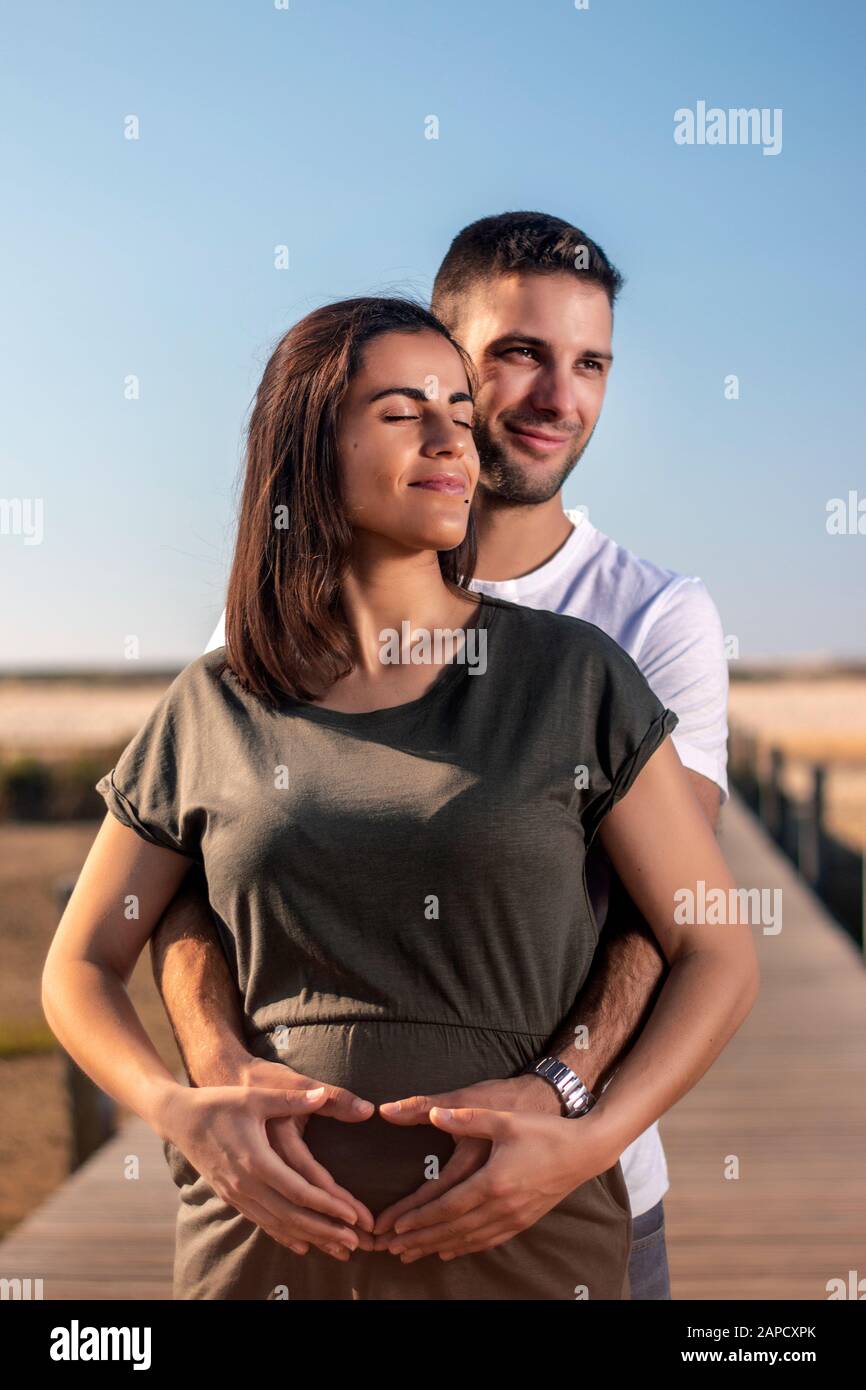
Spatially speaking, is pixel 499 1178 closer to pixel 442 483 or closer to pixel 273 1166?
pixel 273 1166

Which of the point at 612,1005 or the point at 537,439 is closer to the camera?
the point at 612,1005

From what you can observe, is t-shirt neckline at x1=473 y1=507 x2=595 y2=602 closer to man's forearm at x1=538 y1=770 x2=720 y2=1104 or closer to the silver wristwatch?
man's forearm at x1=538 y1=770 x2=720 y2=1104

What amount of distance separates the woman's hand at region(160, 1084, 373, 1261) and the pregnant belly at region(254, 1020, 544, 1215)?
29 mm

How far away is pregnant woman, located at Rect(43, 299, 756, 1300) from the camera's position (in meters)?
1.55

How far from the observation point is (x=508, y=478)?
2043 mm

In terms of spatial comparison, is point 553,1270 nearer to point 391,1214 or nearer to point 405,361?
point 391,1214

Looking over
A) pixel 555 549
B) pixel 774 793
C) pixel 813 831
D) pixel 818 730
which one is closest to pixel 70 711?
pixel 818 730

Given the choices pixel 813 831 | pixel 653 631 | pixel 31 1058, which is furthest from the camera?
pixel 813 831

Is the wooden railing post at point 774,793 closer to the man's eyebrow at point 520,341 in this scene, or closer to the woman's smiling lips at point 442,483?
the man's eyebrow at point 520,341

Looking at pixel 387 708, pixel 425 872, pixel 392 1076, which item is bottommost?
pixel 392 1076

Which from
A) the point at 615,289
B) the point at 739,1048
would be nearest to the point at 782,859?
the point at 739,1048

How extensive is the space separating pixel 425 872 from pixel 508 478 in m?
0.72

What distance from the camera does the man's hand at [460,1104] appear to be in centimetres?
154
